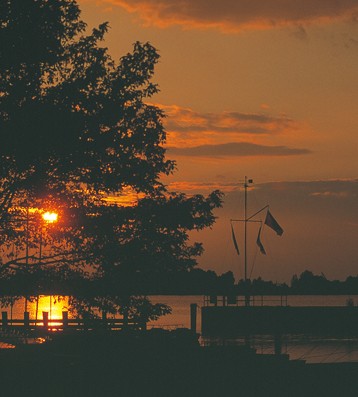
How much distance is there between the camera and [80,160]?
84.4ft

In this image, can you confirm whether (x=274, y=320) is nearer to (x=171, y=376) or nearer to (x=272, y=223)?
(x=272, y=223)

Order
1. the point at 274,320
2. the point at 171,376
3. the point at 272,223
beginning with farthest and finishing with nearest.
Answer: the point at 274,320 → the point at 272,223 → the point at 171,376

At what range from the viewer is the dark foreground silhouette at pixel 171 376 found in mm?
24500

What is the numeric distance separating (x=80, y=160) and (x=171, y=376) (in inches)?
283

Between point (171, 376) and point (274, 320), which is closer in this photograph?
point (171, 376)

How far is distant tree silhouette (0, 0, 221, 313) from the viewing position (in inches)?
996

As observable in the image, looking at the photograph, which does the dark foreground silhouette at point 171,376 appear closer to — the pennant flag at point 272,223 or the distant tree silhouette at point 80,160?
the distant tree silhouette at point 80,160

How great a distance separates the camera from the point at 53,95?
25844mm

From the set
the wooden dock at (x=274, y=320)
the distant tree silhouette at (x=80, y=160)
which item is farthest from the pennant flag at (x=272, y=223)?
the distant tree silhouette at (x=80, y=160)

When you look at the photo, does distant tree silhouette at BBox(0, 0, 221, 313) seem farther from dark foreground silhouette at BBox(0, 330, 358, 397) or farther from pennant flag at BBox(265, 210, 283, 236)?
pennant flag at BBox(265, 210, 283, 236)

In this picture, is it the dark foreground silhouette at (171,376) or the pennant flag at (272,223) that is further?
the pennant flag at (272,223)

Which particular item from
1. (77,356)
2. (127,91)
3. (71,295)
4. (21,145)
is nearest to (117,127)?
(127,91)

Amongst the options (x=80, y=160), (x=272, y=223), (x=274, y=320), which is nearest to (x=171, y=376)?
(x=80, y=160)

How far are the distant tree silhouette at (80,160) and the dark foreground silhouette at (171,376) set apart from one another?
2.42m
